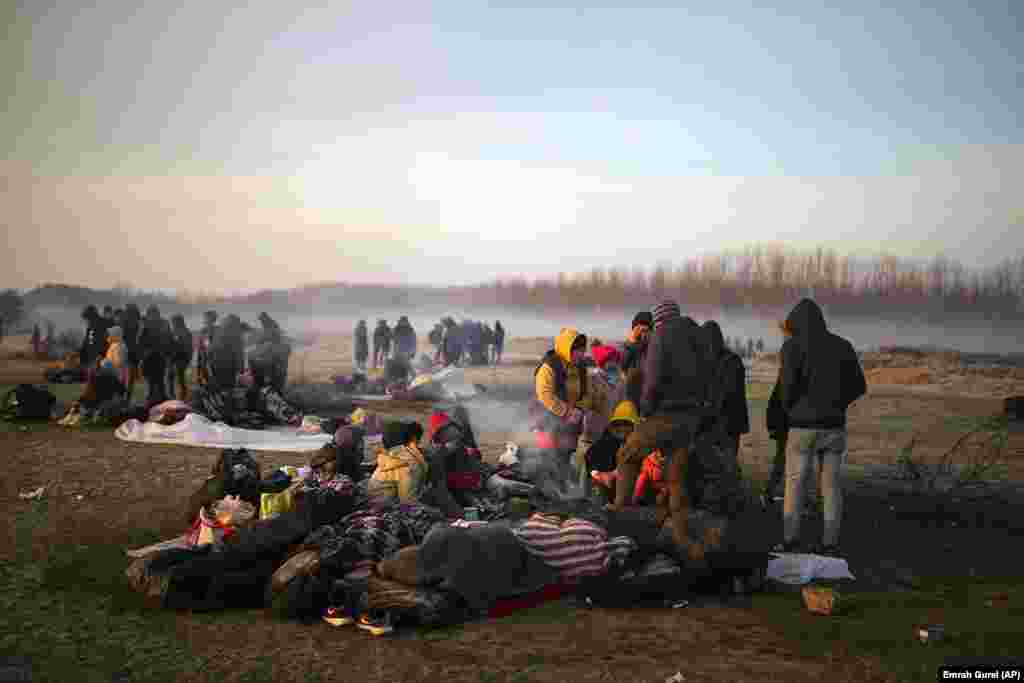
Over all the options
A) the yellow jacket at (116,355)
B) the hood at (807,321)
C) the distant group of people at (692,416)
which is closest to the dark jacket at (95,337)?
the yellow jacket at (116,355)

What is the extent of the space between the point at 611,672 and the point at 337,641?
141cm

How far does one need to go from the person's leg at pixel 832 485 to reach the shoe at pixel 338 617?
3455 mm

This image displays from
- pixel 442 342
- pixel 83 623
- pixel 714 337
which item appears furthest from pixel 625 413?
pixel 442 342

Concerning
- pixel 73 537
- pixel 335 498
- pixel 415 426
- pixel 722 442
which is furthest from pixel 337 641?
pixel 722 442

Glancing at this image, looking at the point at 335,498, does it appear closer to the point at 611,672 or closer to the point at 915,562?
the point at 611,672

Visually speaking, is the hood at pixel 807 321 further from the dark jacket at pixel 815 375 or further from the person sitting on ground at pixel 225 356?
the person sitting on ground at pixel 225 356

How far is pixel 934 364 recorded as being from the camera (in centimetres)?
2402

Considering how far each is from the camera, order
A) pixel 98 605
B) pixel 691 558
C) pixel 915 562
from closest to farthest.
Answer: pixel 98 605
pixel 691 558
pixel 915 562

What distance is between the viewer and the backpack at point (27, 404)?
12.0m

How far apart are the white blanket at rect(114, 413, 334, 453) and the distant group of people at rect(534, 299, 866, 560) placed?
163 inches

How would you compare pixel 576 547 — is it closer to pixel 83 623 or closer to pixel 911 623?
pixel 911 623

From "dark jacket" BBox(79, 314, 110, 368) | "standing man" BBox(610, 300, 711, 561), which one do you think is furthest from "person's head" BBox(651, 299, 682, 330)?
"dark jacket" BBox(79, 314, 110, 368)

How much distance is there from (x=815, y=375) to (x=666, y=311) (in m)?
1.19

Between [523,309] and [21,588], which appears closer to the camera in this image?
[21,588]
